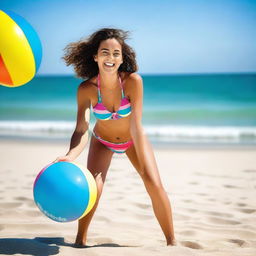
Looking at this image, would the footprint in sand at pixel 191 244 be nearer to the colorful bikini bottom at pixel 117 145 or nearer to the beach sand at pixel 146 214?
the beach sand at pixel 146 214

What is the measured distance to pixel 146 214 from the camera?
4.89 metres

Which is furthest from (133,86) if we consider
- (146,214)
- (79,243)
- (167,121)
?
(167,121)

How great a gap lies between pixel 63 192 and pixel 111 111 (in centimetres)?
102

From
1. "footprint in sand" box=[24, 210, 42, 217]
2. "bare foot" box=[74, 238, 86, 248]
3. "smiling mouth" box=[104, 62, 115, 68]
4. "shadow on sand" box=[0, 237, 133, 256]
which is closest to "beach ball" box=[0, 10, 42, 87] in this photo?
"smiling mouth" box=[104, 62, 115, 68]

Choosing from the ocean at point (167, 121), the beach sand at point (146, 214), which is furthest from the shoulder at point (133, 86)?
the ocean at point (167, 121)

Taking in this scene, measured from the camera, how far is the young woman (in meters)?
3.45

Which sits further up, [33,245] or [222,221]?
[222,221]

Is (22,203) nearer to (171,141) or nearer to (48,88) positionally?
(171,141)

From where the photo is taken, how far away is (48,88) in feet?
144

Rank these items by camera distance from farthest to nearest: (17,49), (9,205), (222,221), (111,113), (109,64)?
1. (9,205)
2. (222,221)
3. (111,113)
4. (109,64)
5. (17,49)

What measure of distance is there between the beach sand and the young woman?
404 millimetres

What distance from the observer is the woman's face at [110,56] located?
3510 millimetres

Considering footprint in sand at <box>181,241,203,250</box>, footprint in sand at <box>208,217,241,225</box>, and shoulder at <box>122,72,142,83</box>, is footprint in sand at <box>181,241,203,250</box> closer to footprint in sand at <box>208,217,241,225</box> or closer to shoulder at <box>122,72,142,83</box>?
footprint in sand at <box>208,217,241,225</box>

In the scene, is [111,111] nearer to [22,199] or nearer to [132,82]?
[132,82]
